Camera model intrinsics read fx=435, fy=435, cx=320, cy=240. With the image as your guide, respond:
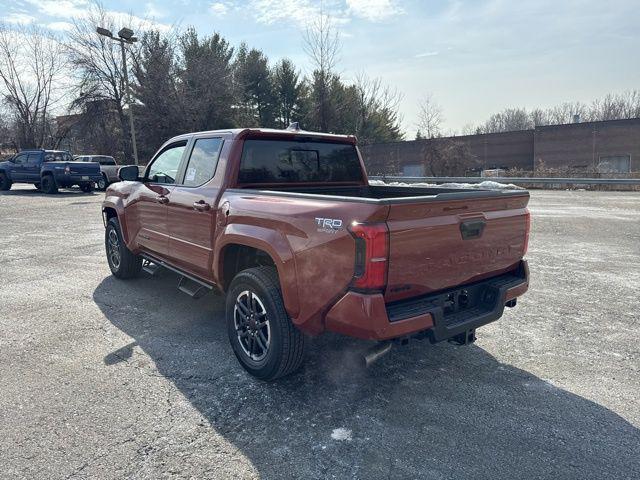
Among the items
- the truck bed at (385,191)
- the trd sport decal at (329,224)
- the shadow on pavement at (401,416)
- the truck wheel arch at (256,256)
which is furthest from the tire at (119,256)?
the trd sport decal at (329,224)

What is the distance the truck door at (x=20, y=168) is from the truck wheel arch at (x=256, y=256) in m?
22.9

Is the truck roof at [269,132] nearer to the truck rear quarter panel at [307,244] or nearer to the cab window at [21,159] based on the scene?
the truck rear quarter panel at [307,244]

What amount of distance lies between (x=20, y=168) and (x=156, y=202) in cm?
2167

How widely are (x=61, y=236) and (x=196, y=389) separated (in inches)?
334

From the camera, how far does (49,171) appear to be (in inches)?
798

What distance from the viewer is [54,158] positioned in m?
21.4

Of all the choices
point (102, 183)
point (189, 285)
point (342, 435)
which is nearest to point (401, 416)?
point (342, 435)

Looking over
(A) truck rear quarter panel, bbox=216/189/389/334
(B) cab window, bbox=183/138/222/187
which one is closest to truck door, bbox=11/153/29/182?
(B) cab window, bbox=183/138/222/187

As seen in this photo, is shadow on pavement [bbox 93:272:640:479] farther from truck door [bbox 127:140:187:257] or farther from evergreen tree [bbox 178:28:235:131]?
evergreen tree [bbox 178:28:235:131]

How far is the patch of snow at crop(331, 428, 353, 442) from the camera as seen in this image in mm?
2729

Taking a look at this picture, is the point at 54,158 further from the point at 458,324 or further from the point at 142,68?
the point at 458,324

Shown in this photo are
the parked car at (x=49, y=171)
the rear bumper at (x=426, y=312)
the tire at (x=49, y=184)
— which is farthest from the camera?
the tire at (x=49, y=184)

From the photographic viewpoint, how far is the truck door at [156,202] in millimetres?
4902

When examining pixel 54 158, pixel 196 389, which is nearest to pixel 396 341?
pixel 196 389
